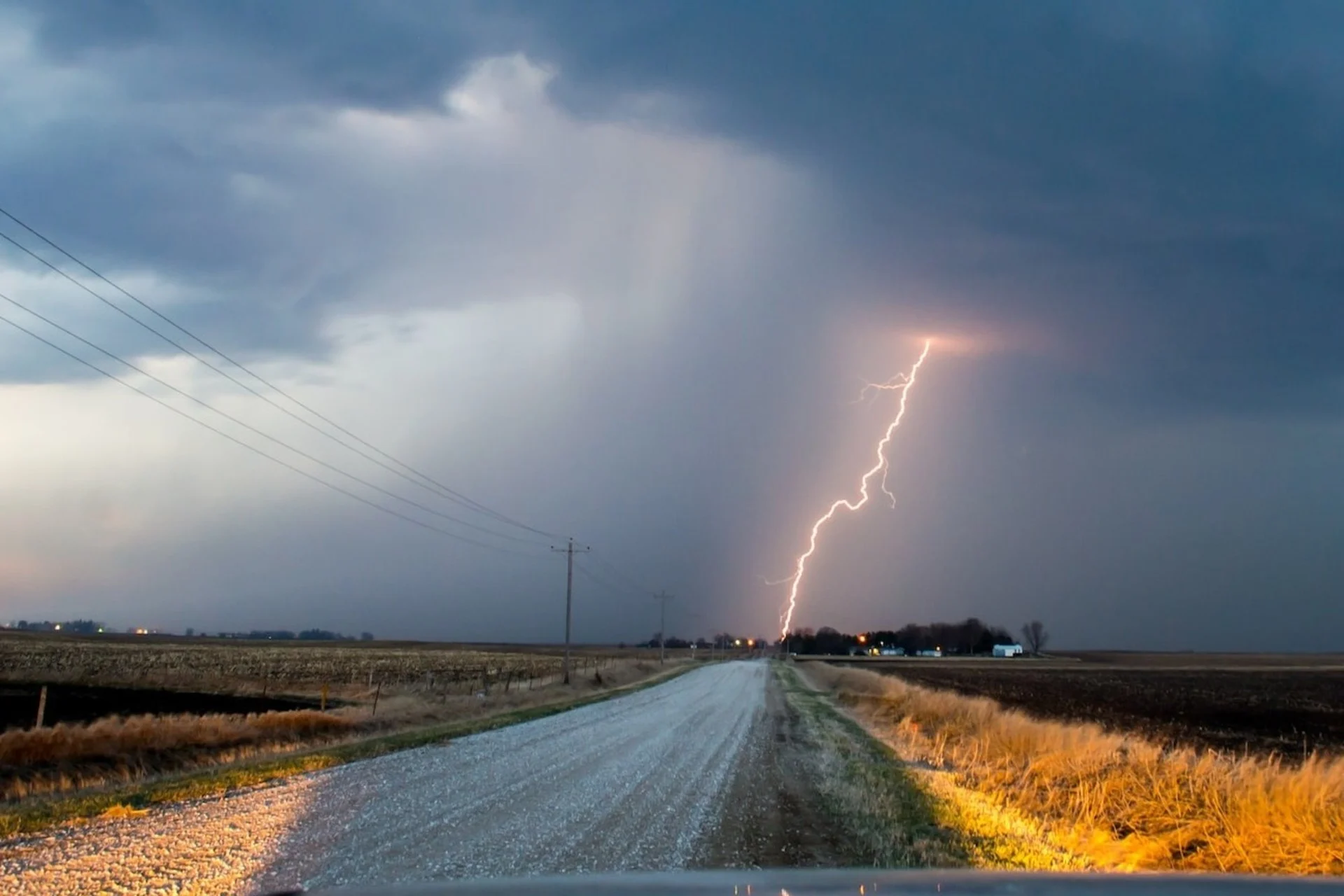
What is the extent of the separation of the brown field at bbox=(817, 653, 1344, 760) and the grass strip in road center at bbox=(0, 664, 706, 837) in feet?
49.3

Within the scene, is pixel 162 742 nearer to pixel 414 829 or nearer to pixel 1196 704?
pixel 414 829

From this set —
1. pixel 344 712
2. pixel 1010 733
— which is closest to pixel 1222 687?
pixel 1010 733

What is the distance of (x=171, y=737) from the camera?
19.5 meters

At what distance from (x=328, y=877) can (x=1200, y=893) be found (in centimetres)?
A: 676

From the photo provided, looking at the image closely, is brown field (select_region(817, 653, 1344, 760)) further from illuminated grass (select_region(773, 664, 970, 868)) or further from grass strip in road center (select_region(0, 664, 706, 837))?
grass strip in road center (select_region(0, 664, 706, 837))

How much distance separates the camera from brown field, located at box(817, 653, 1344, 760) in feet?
90.3

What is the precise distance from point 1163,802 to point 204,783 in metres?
12.2

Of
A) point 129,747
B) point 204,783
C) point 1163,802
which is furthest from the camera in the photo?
point 129,747

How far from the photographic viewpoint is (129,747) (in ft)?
60.6

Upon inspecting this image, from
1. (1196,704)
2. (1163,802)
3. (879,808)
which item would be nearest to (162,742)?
(879,808)

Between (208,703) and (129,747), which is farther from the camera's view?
(208,703)

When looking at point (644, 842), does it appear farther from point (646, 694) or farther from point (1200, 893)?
point (646, 694)

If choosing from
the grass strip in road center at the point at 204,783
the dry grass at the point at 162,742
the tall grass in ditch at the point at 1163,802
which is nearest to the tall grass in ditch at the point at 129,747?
the dry grass at the point at 162,742

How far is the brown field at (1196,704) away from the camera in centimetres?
2752
